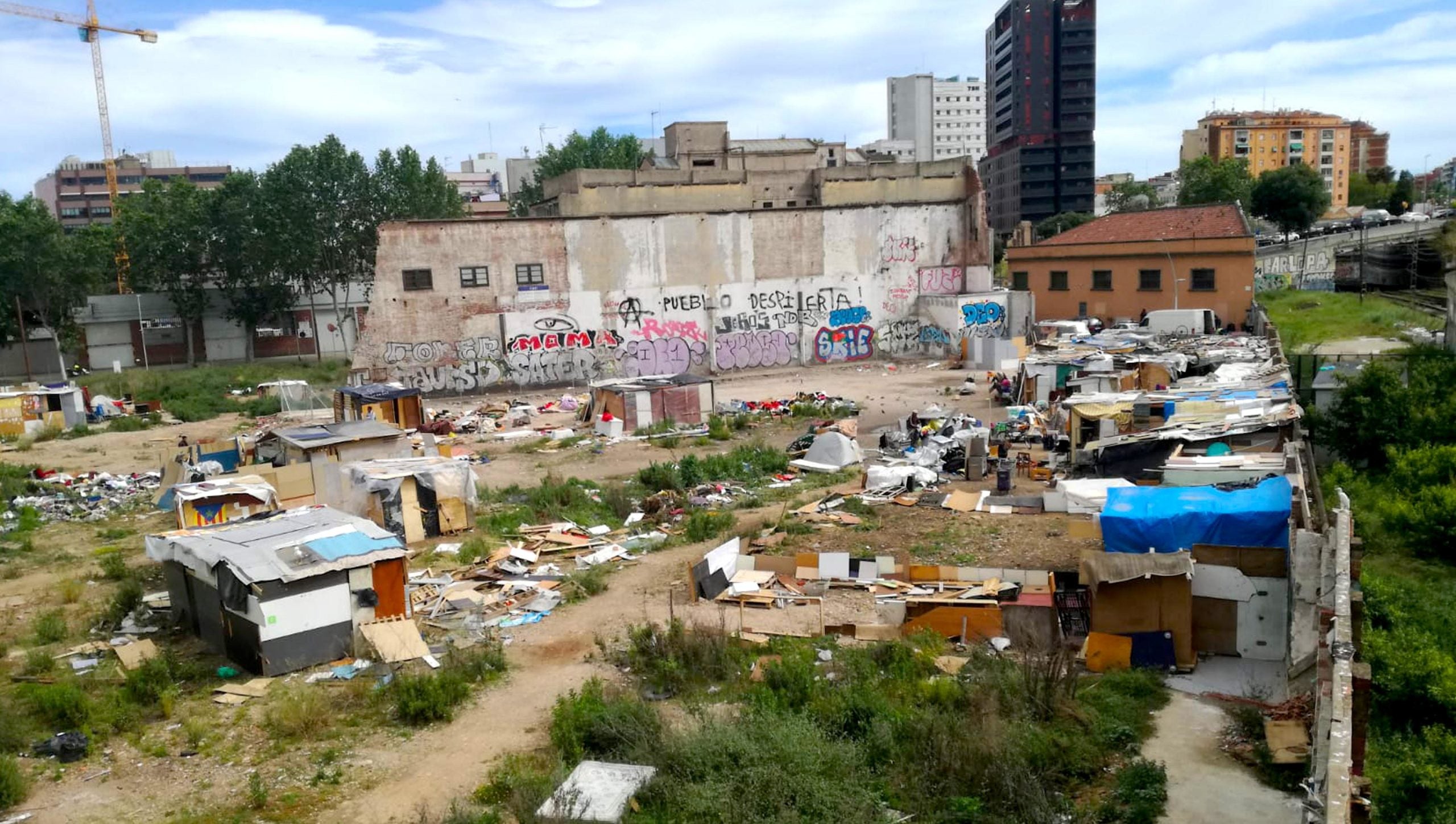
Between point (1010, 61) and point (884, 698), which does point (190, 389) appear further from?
point (1010, 61)

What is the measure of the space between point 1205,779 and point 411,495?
1454cm

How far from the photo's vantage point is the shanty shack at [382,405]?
1112 inches

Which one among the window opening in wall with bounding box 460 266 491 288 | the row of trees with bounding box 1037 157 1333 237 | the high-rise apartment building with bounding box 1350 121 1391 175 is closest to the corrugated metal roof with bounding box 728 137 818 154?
the row of trees with bounding box 1037 157 1333 237

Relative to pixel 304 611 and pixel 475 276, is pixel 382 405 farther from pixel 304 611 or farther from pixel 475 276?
pixel 304 611

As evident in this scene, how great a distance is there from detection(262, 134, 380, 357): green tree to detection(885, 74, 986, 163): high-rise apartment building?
394 feet

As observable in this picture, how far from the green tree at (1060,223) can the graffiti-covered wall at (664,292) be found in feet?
159

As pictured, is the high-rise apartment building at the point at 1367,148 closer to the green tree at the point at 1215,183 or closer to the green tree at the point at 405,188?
the green tree at the point at 1215,183

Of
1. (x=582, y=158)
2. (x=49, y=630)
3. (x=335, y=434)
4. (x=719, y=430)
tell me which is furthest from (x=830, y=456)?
(x=582, y=158)

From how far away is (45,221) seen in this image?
47.5 m

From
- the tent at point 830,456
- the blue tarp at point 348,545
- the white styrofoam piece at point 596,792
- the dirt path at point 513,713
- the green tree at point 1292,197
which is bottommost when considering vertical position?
the dirt path at point 513,713

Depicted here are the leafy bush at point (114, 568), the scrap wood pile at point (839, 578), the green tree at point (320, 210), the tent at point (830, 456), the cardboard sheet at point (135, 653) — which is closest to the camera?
the cardboard sheet at point (135, 653)

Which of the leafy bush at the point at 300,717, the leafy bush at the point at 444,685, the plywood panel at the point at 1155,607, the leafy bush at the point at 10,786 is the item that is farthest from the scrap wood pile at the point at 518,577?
the plywood panel at the point at 1155,607

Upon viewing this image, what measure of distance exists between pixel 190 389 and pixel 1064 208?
99.1 meters

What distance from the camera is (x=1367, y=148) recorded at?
17062 cm
